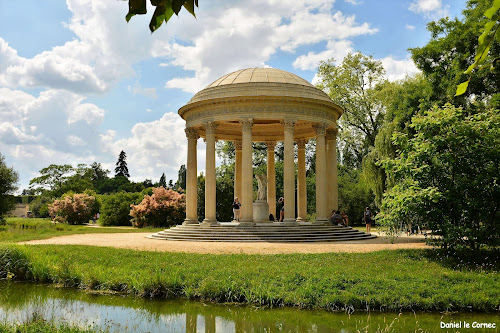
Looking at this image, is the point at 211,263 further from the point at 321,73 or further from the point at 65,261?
the point at 321,73

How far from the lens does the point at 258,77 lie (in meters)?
42.2

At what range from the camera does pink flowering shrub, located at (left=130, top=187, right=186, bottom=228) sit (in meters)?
60.7

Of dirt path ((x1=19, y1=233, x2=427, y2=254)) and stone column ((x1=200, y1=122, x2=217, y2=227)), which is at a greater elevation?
stone column ((x1=200, y1=122, x2=217, y2=227))

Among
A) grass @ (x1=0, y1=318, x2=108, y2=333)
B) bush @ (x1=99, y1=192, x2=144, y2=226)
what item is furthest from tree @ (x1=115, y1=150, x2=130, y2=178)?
grass @ (x1=0, y1=318, x2=108, y2=333)

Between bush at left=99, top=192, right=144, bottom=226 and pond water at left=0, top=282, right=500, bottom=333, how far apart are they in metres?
53.1

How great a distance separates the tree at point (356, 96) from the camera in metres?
61.1

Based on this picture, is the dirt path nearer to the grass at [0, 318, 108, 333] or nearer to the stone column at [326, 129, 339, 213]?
the stone column at [326, 129, 339, 213]

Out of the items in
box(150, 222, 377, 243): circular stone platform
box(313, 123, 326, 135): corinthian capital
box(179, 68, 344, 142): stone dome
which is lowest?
box(150, 222, 377, 243): circular stone platform

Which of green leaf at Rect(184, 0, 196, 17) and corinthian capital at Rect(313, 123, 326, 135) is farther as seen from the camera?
corinthian capital at Rect(313, 123, 326, 135)

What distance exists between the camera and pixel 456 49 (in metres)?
36.2

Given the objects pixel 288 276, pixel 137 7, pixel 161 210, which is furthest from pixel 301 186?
pixel 137 7

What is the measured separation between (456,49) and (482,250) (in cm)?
1996

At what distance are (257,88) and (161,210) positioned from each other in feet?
94.2

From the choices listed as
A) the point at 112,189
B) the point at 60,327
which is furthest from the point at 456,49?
the point at 112,189
